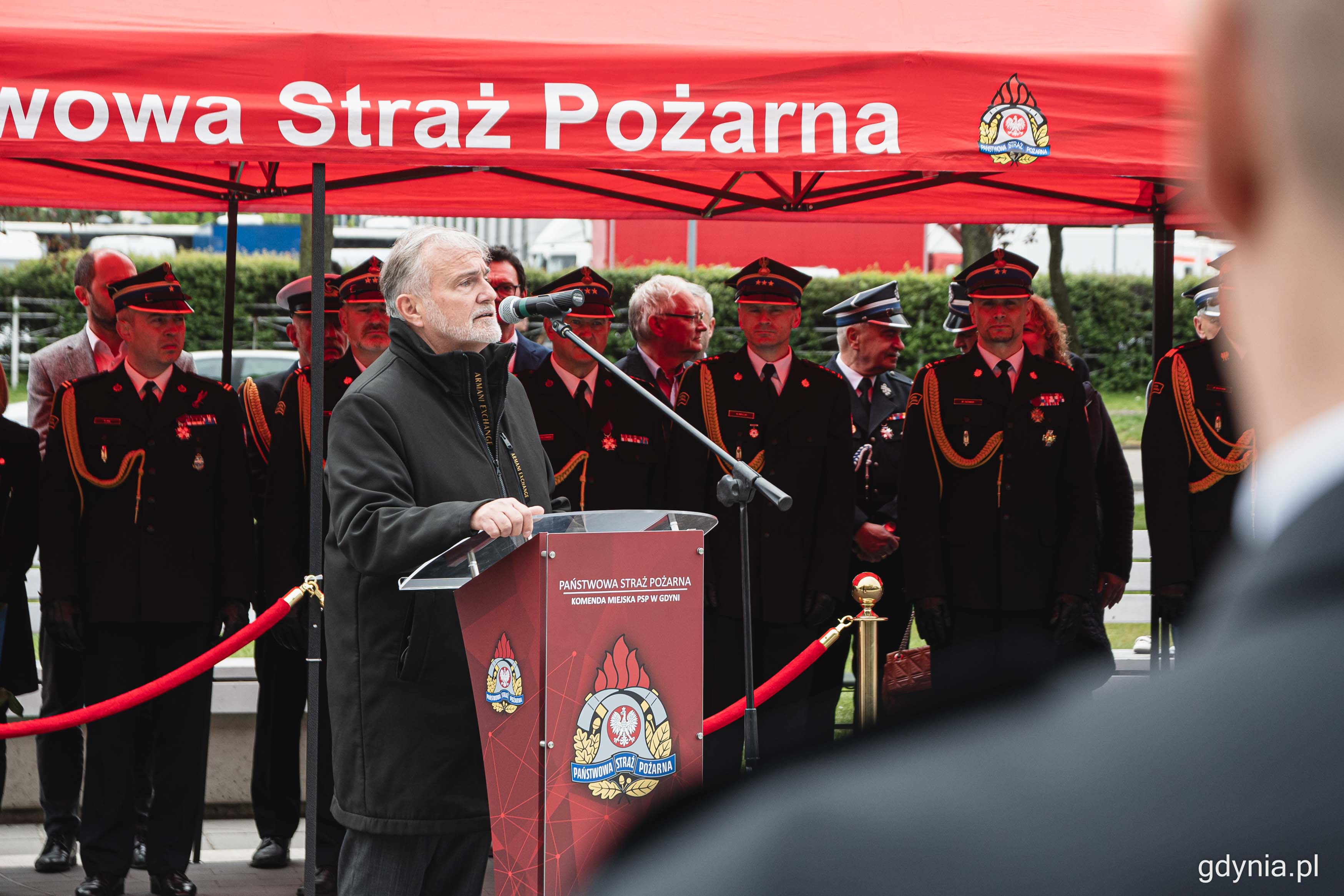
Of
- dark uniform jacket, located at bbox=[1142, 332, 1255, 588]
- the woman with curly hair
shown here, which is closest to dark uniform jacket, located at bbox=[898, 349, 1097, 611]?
the woman with curly hair

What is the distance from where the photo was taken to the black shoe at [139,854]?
5.19m

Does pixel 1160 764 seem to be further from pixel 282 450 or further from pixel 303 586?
pixel 282 450

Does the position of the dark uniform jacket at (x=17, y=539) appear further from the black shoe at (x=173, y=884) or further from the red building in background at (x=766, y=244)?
the red building in background at (x=766, y=244)

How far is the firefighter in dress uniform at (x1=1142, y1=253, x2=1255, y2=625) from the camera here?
5973 millimetres

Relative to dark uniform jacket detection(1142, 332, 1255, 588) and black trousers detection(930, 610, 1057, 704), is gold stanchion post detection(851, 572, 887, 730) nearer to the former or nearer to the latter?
dark uniform jacket detection(1142, 332, 1255, 588)

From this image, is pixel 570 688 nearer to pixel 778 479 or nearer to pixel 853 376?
pixel 778 479

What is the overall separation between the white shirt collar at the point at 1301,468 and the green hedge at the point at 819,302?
22205 millimetres

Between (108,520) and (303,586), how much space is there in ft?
4.09

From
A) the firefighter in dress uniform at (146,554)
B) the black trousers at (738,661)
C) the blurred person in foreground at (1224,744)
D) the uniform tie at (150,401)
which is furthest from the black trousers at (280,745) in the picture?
the blurred person in foreground at (1224,744)

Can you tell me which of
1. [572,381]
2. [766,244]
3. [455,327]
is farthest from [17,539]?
[766,244]

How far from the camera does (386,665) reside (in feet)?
10.8

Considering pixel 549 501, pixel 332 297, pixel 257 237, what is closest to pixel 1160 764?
pixel 549 501

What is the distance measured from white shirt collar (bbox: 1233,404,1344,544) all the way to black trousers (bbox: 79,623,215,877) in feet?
16.9

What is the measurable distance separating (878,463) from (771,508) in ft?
2.97
